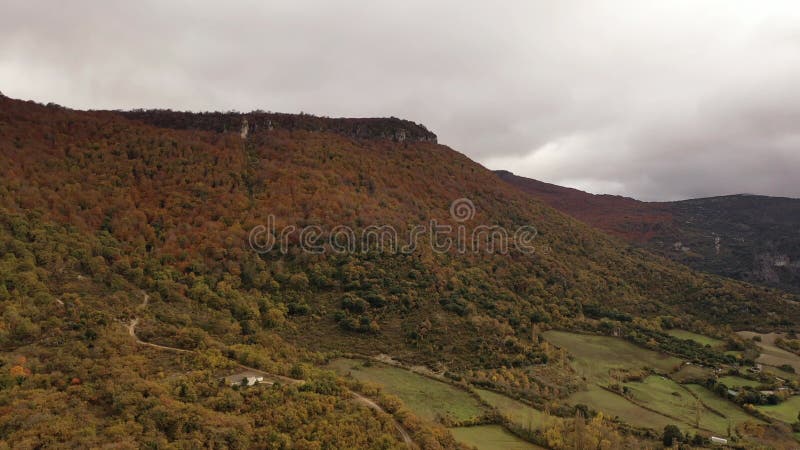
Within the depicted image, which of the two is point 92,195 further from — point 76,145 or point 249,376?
point 249,376

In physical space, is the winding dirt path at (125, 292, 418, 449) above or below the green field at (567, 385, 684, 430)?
above

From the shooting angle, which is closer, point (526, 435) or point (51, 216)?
point (526, 435)

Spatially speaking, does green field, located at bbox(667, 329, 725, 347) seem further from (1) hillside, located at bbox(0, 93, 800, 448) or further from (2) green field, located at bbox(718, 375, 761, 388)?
(2) green field, located at bbox(718, 375, 761, 388)

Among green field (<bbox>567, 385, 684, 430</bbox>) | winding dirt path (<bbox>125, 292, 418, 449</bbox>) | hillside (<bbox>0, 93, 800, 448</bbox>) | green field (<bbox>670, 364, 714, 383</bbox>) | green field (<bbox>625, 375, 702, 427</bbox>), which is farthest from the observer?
green field (<bbox>670, 364, 714, 383</bbox>)

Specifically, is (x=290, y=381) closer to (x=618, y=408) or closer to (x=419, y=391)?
(x=419, y=391)

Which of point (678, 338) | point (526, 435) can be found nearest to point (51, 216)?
point (526, 435)

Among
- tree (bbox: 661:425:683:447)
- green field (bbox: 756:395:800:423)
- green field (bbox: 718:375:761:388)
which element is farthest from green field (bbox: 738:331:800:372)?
tree (bbox: 661:425:683:447)
